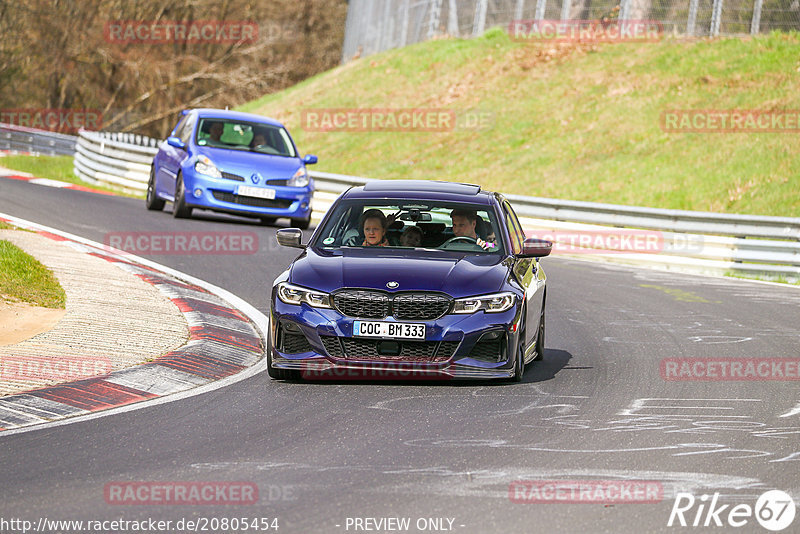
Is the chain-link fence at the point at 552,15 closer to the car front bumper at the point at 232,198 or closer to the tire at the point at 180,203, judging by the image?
the car front bumper at the point at 232,198

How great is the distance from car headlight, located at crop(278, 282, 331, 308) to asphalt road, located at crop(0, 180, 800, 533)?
23.3 inches

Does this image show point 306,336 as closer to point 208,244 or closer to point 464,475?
point 464,475

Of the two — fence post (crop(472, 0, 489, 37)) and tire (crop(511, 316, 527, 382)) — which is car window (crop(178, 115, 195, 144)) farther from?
fence post (crop(472, 0, 489, 37))

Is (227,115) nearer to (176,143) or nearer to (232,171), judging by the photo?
(176,143)

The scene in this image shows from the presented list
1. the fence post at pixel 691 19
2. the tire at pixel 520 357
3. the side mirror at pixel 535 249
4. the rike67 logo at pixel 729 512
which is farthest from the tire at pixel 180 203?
the fence post at pixel 691 19

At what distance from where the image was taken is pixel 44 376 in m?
8.64

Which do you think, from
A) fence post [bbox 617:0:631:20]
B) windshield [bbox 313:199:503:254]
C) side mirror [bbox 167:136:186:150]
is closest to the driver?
windshield [bbox 313:199:503:254]

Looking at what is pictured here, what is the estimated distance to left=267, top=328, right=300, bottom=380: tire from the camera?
9148 millimetres

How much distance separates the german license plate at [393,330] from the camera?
878 cm

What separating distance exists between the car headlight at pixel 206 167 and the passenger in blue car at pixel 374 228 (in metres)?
10.0

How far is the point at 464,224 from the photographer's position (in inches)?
403

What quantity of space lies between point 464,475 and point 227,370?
11.5ft

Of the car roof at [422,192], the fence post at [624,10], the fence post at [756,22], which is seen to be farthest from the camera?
the fence post at [624,10]

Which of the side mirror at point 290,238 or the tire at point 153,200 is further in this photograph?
the tire at point 153,200
